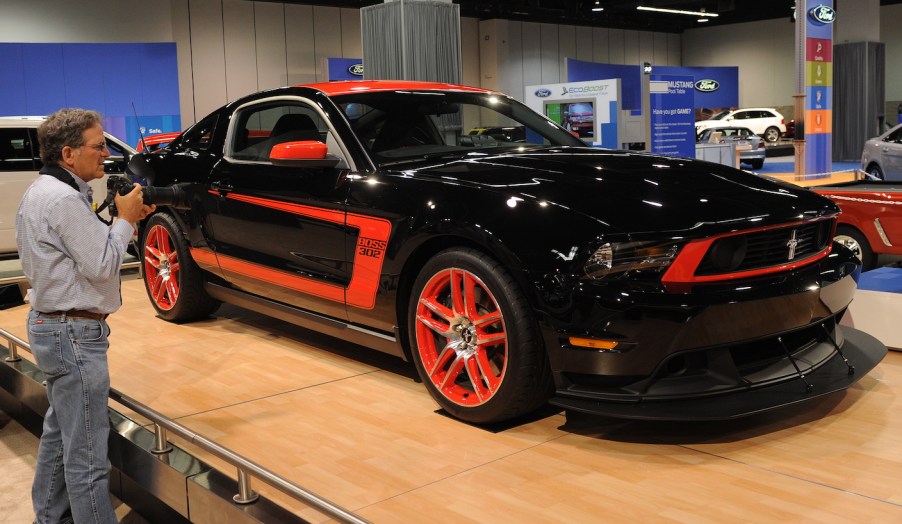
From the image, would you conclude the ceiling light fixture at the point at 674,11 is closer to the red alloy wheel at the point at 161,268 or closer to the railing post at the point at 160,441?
the red alloy wheel at the point at 161,268

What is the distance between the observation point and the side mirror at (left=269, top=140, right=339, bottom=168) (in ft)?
12.8

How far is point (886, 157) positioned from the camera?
11.4 meters

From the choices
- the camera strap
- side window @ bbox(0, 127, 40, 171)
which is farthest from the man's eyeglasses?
side window @ bbox(0, 127, 40, 171)

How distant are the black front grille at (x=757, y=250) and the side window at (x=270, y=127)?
6.37ft

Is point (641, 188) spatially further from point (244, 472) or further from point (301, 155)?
point (244, 472)

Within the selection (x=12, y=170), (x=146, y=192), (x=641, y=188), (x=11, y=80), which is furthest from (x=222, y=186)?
(x=11, y=80)

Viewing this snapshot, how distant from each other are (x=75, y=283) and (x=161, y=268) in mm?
2784

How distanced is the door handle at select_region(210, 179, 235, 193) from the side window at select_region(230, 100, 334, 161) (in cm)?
16

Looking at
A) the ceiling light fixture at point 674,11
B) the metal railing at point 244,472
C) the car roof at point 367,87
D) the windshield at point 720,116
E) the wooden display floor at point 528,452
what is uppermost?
the ceiling light fixture at point 674,11

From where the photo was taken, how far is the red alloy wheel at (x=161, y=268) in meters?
5.33

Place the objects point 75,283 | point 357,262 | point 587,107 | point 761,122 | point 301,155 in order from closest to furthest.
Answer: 1. point 75,283
2. point 357,262
3. point 301,155
4. point 587,107
5. point 761,122

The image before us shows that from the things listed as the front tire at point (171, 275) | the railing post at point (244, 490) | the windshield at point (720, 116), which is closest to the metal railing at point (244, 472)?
the railing post at point (244, 490)

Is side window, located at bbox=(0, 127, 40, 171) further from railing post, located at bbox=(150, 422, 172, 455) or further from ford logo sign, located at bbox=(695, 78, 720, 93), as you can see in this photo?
ford logo sign, located at bbox=(695, 78, 720, 93)

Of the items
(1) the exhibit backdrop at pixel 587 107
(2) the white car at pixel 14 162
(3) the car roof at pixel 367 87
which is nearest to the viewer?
(3) the car roof at pixel 367 87
